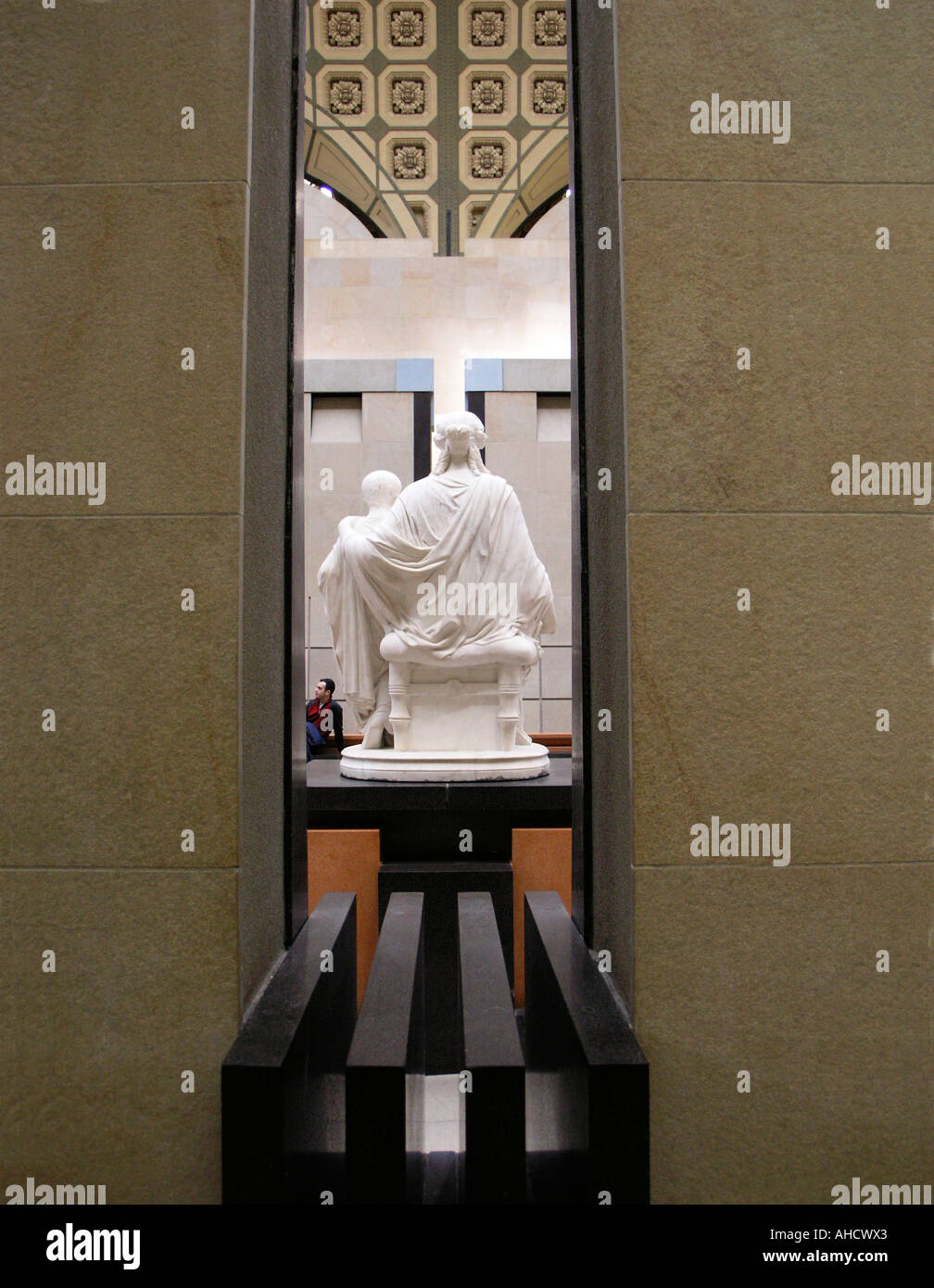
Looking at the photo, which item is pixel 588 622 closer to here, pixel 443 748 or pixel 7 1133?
pixel 7 1133

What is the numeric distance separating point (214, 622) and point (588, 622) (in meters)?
0.89

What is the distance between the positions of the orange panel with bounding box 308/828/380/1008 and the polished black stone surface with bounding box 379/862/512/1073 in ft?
0.26

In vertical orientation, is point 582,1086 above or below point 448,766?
below

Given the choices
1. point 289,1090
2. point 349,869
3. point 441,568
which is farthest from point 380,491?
point 289,1090

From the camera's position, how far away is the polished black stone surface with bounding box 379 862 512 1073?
12.3 ft

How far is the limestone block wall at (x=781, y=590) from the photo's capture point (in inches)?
63.4

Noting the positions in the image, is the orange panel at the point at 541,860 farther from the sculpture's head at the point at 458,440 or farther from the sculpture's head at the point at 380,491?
the sculpture's head at the point at 380,491

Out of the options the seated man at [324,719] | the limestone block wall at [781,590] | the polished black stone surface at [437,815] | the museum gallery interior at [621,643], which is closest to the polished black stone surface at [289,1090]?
the museum gallery interior at [621,643]

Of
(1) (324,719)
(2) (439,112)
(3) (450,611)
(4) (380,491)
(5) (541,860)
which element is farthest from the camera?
(2) (439,112)

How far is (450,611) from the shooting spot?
493 cm

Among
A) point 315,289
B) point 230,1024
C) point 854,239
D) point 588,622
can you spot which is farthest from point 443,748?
point 315,289

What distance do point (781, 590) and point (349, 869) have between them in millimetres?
2829

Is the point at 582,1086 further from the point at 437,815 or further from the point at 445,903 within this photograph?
the point at 437,815

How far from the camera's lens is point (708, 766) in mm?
1648
